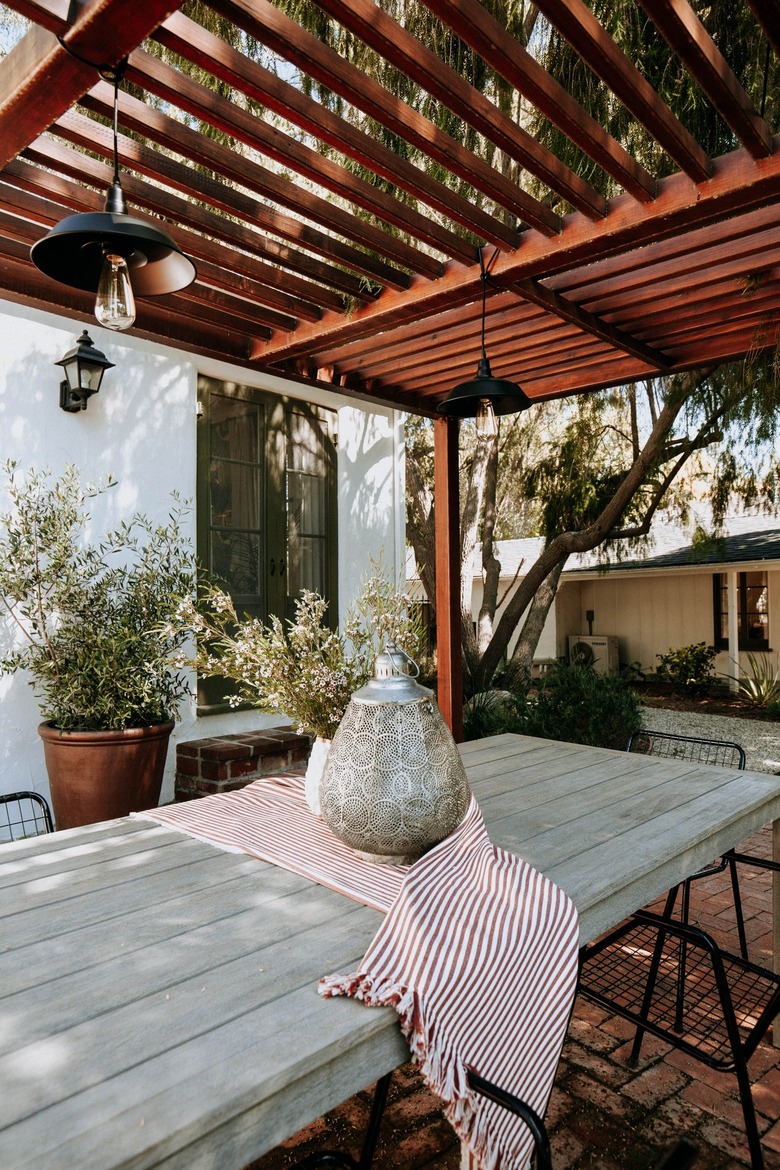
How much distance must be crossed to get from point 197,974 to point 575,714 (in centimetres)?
493

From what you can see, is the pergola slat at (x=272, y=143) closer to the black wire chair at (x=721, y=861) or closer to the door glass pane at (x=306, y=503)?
the black wire chair at (x=721, y=861)

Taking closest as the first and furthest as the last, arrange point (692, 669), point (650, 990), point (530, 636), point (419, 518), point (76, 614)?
point (650, 990), point (76, 614), point (530, 636), point (419, 518), point (692, 669)

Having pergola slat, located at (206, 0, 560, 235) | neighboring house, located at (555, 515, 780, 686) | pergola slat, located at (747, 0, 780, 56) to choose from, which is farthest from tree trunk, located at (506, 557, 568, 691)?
pergola slat, located at (747, 0, 780, 56)

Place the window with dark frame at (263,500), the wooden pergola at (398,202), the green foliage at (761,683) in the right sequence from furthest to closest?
1. the green foliage at (761,683)
2. the window with dark frame at (263,500)
3. the wooden pergola at (398,202)

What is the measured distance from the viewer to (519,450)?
29.0 ft

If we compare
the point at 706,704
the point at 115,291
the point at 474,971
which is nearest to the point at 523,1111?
the point at 474,971

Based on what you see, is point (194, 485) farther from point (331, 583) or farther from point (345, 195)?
point (345, 195)

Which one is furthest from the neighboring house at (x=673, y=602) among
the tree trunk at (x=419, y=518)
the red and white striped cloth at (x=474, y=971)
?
the red and white striped cloth at (x=474, y=971)

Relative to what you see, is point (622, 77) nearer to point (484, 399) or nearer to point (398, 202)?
point (398, 202)

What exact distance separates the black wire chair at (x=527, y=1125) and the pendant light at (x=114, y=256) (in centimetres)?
162

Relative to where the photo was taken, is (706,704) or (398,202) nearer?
(398,202)

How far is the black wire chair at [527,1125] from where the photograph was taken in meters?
0.60

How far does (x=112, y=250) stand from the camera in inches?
65.8

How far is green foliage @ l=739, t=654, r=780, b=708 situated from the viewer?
10.1 meters
